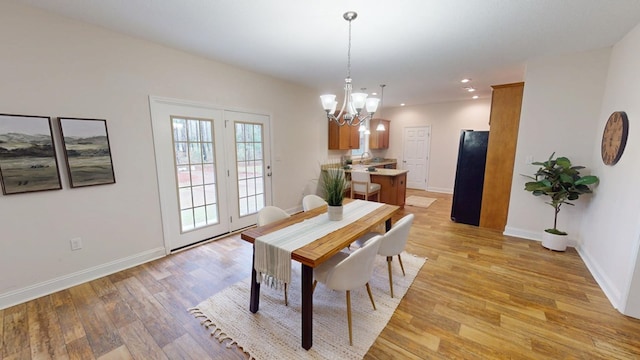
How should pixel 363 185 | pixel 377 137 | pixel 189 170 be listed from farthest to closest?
pixel 377 137 < pixel 363 185 < pixel 189 170

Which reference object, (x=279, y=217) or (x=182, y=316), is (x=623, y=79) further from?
(x=182, y=316)

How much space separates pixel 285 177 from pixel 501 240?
3.58m

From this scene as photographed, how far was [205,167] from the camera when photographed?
133 inches

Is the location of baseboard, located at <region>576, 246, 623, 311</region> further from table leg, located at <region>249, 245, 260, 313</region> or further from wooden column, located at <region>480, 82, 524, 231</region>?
table leg, located at <region>249, 245, 260, 313</region>

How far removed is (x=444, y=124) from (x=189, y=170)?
254 inches

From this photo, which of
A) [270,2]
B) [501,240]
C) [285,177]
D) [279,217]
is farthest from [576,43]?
[285,177]

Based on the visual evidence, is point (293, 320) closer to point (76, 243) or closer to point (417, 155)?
point (76, 243)

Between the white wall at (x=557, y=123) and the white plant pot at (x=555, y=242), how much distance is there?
0.30 metres

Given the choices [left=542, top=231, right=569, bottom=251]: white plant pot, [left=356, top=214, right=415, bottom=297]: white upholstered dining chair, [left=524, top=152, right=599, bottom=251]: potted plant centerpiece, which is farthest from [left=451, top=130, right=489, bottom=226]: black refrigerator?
[left=356, top=214, right=415, bottom=297]: white upholstered dining chair

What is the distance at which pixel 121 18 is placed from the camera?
2201mm

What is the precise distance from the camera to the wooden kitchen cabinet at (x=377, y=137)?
24.0ft

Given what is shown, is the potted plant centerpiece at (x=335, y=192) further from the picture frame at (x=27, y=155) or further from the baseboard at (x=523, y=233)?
the baseboard at (x=523, y=233)

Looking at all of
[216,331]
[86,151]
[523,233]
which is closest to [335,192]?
[216,331]

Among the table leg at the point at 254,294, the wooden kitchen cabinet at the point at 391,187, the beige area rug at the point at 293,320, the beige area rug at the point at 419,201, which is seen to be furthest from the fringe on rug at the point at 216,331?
the beige area rug at the point at 419,201
